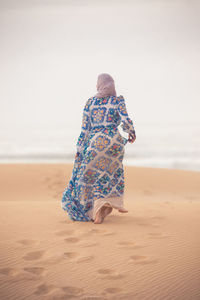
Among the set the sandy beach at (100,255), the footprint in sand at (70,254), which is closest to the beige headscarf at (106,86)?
the sandy beach at (100,255)

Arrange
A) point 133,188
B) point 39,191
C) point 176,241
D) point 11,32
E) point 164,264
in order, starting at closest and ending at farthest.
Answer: point 164,264
point 176,241
point 39,191
point 133,188
point 11,32

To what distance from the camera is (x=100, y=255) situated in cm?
304

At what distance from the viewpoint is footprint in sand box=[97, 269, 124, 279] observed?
8.46 ft

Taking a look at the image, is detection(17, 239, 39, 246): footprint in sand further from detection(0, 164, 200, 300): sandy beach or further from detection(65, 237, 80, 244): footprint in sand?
detection(65, 237, 80, 244): footprint in sand

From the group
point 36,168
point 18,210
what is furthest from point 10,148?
point 18,210

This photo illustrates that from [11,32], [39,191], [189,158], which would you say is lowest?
[39,191]

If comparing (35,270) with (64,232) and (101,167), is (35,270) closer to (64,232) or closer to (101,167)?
(64,232)

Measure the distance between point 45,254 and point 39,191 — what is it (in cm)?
795

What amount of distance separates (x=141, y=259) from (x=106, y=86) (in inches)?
100

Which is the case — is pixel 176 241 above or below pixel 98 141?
below

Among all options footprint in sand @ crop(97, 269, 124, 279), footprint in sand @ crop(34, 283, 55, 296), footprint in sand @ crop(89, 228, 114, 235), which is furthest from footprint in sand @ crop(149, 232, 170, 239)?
footprint in sand @ crop(34, 283, 55, 296)

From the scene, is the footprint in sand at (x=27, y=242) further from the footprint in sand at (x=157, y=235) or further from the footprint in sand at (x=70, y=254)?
the footprint in sand at (x=157, y=235)

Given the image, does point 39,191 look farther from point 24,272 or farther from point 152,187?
point 24,272

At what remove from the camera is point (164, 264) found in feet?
9.33
